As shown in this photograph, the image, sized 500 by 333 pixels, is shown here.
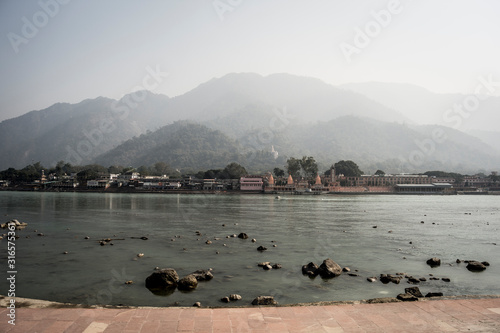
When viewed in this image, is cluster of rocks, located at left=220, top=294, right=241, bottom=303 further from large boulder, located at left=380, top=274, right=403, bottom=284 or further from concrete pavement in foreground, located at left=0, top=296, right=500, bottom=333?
large boulder, located at left=380, top=274, right=403, bottom=284

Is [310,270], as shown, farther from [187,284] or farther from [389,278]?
[187,284]

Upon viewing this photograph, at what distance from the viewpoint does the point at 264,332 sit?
25.7 ft

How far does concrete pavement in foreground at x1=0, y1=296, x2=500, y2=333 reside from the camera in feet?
26.3

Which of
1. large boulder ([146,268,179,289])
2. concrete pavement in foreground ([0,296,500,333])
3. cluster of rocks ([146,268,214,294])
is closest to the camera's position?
concrete pavement in foreground ([0,296,500,333])

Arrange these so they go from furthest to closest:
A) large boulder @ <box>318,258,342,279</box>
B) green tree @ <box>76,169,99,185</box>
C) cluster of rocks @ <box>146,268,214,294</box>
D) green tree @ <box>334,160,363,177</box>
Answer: green tree @ <box>334,160,363,177</box> < green tree @ <box>76,169,99,185</box> < large boulder @ <box>318,258,342,279</box> < cluster of rocks @ <box>146,268,214,294</box>

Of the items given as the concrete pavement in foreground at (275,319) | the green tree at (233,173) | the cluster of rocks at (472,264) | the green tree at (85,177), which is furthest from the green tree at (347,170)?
the concrete pavement in foreground at (275,319)

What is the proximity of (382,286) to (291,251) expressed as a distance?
8.79m

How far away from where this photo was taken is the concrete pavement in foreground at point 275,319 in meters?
8.03

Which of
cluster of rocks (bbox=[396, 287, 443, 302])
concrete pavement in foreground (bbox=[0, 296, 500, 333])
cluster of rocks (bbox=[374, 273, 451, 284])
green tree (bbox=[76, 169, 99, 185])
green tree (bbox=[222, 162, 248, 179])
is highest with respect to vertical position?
green tree (bbox=[222, 162, 248, 179])

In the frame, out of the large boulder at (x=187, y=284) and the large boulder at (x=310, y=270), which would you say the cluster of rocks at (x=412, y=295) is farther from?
the large boulder at (x=187, y=284)

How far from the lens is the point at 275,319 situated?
8.61 m

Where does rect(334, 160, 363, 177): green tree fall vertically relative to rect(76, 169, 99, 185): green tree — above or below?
above

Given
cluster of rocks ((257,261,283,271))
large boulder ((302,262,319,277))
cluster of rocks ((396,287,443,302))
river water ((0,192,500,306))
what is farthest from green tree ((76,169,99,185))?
cluster of rocks ((396,287,443,302))

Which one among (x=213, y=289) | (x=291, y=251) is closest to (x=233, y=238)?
(x=291, y=251)
